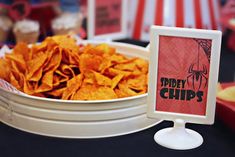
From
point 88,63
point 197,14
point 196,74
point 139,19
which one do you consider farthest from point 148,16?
point 196,74

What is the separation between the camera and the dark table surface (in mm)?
655

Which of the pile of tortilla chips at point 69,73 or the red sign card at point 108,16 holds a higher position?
the red sign card at point 108,16

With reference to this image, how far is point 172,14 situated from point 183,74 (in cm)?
57

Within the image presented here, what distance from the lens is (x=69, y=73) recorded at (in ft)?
2.54

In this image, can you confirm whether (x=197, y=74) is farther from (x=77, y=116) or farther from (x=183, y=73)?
Answer: (x=77, y=116)

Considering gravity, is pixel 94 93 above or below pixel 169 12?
below

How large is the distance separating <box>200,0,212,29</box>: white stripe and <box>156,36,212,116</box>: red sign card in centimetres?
60

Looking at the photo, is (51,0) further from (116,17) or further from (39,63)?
(39,63)

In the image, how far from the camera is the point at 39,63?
771 millimetres

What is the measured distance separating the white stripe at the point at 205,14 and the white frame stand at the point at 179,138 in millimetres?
589

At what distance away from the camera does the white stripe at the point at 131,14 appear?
1272 millimetres

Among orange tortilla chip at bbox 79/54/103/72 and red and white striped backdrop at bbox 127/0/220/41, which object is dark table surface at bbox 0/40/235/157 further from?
red and white striped backdrop at bbox 127/0/220/41

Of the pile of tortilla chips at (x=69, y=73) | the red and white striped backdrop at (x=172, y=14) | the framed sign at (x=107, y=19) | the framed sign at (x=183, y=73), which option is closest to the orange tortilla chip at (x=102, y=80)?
the pile of tortilla chips at (x=69, y=73)

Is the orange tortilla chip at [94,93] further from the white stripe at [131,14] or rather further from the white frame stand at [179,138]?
the white stripe at [131,14]
